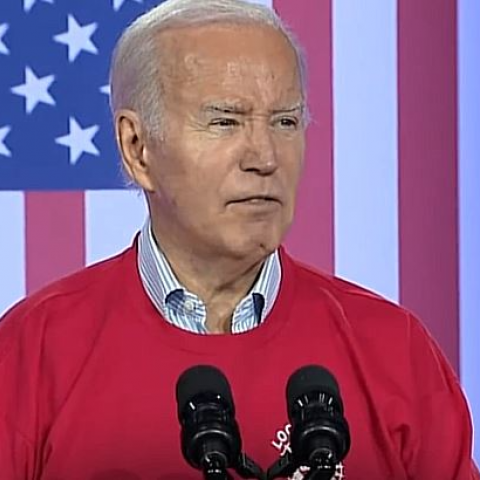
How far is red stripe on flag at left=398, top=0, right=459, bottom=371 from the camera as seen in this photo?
2074 mm

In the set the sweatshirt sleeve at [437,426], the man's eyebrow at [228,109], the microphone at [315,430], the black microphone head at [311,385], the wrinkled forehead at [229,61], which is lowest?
the sweatshirt sleeve at [437,426]

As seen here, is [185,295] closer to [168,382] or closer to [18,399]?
[168,382]

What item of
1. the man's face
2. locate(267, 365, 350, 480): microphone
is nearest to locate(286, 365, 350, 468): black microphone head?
locate(267, 365, 350, 480): microphone

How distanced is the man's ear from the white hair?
16 millimetres

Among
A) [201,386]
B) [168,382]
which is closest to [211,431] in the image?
[201,386]

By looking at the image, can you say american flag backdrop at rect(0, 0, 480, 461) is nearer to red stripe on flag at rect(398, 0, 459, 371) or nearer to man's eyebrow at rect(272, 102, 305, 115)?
red stripe on flag at rect(398, 0, 459, 371)

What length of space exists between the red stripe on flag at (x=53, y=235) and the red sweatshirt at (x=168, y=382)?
0.62 metres

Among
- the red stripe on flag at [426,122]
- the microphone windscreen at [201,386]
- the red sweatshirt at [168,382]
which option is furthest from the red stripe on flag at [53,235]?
the microphone windscreen at [201,386]

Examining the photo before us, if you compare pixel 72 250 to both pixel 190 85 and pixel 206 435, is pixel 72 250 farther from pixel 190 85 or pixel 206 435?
pixel 206 435

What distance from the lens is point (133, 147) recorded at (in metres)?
1.39

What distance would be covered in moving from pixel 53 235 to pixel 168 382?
2.47 feet

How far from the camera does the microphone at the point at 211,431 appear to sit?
0.92 metres

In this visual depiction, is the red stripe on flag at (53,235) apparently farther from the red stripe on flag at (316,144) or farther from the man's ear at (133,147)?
the man's ear at (133,147)

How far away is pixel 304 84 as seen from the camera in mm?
1367
